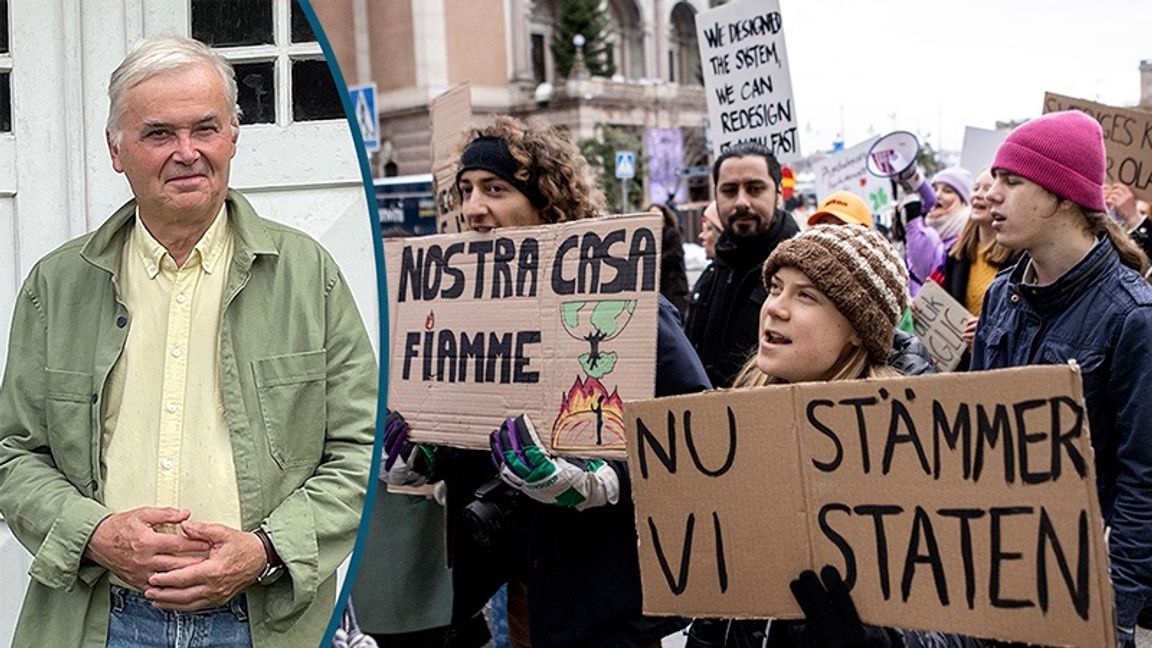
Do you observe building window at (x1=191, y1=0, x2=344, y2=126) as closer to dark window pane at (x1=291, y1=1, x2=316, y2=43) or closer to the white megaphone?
dark window pane at (x1=291, y1=1, x2=316, y2=43)

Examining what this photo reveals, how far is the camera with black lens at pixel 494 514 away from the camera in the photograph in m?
2.95

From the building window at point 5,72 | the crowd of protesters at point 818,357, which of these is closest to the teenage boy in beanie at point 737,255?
the crowd of protesters at point 818,357

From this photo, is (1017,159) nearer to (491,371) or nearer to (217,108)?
(491,371)

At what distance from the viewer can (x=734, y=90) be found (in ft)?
22.3

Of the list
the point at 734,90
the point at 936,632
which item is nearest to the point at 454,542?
the point at 936,632

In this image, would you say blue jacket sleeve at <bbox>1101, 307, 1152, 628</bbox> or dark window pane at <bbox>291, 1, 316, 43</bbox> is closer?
dark window pane at <bbox>291, 1, 316, 43</bbox>

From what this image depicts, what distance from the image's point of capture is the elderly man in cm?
166

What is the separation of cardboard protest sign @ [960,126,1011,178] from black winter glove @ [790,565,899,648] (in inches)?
282

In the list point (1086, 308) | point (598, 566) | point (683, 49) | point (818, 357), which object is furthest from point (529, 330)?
point (683, 49)

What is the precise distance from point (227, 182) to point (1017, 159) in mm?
2064

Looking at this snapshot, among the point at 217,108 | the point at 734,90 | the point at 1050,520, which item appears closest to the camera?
the point at 217,108

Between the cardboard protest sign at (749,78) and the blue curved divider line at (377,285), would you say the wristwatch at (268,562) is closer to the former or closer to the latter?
the blue curved divider line at (377,285)

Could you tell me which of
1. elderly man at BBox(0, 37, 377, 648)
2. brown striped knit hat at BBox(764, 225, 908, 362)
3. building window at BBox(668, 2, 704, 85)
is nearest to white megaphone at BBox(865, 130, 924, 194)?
brown striped knit hat at BBox(764, 225, 908, 362)

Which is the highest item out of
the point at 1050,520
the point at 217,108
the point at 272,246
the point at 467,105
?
the point at 467,105
